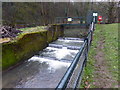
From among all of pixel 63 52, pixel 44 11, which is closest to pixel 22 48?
pixel 63 52

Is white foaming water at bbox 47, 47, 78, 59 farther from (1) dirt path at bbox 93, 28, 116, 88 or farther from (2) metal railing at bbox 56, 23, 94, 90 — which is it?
(2) metal railing at bbox 56, 23, 94, 90

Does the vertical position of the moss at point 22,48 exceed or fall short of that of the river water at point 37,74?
it exceeds it

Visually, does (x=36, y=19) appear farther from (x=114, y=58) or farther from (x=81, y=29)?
(x=114, y=58)

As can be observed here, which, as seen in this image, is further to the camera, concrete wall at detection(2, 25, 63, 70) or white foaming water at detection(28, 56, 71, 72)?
white foaming water at detection(28, 56, 71, 72)

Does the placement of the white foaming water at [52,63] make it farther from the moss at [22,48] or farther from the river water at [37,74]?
the moss at [22,48]

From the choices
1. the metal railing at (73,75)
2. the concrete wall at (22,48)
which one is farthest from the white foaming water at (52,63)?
the metal railing at (73,75)

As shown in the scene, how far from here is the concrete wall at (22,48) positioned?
5092mm

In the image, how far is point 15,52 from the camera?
5652 millimetres

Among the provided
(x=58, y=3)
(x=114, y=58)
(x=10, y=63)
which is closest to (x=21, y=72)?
(x=10, y=63)

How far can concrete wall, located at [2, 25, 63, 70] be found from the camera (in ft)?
16.7

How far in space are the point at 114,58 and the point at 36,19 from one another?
1597 centimetres

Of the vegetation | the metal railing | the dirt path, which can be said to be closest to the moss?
the metal railing

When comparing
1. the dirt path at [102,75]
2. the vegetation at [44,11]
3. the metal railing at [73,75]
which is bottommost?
the dirt path at [102,75]

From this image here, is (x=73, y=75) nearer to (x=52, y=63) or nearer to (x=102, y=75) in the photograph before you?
(x=102, y=75)
